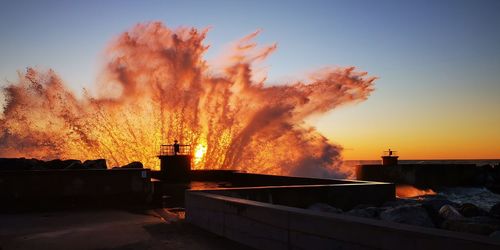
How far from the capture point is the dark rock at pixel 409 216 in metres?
8.24

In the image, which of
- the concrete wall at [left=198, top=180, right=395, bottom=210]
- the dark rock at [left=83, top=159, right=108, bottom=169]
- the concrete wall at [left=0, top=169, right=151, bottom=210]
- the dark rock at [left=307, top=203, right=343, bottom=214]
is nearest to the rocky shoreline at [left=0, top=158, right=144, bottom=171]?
the dark rock at [left=83, top=159, right=108, bottom=169]

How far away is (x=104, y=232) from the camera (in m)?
8.87

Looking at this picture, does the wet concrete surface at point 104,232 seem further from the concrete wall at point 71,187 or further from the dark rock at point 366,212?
the dark rock at point 366,212

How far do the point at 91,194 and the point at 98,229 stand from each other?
5.38 m

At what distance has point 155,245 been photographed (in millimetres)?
7480

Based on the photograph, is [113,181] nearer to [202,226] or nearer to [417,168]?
[202,226]

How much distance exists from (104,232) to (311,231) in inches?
202

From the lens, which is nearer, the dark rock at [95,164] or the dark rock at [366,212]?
the dark rock at [366,212]

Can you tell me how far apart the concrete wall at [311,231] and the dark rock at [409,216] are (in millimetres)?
3082

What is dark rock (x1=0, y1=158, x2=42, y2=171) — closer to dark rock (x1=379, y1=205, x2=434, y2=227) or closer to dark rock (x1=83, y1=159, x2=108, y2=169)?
dark rock (x1=83, y1=159, x2=108, y2=169)

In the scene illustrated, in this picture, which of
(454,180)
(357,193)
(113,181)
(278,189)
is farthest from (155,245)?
(454,180)

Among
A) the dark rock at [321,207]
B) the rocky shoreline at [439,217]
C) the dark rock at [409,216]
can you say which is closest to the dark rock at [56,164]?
the dark rock at [321,207]

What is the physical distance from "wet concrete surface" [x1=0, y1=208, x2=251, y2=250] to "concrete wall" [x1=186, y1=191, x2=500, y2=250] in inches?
12.2

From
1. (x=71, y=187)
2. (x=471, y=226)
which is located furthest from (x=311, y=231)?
(x=71, y=187)
